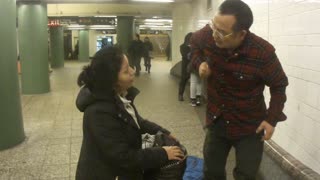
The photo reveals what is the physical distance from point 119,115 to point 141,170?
339mm

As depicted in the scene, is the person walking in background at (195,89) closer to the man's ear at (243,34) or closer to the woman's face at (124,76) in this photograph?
the man's ear at (243,34)

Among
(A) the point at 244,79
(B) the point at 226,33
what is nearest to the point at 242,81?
(A) the point at 244,79

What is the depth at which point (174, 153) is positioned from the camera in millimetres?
1999

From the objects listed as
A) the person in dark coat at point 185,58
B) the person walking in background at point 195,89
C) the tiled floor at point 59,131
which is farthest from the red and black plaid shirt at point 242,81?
the person walking in background at point 195,89

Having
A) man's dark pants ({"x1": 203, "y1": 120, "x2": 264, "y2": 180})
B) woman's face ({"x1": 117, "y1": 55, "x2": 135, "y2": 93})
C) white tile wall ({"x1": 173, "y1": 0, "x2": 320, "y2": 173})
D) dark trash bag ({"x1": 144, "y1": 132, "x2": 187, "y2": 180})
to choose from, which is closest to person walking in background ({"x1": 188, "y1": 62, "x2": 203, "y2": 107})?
white tile wall ({"x1": 173, "y1": 0, "x2": 320, "y2": 173})

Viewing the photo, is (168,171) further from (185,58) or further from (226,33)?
(185,58)

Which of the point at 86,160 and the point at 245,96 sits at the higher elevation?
the point at 245,96

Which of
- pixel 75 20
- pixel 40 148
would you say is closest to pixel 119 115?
pixel 40 148

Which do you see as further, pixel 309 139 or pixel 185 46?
pixel 185 46

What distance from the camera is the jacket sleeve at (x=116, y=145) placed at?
6.10ft

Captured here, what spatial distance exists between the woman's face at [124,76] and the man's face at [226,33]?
61 centimetres

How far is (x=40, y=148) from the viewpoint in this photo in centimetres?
500

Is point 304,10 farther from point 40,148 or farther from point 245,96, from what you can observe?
point 40,148

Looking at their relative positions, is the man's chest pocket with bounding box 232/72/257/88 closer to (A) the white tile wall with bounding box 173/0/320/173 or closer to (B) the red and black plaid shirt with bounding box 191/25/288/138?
(B) the red and black plaid shirt with bounding box 191/25/288/138
